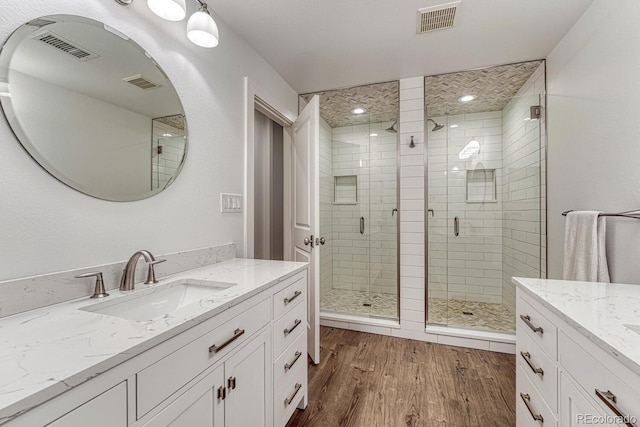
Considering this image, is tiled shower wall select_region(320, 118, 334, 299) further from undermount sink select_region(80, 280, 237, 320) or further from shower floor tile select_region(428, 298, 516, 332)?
undermount sink select_region(80, 280, 237, 320)

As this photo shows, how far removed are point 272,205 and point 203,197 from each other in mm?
1557

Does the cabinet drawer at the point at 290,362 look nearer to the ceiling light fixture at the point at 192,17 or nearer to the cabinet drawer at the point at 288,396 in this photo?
the cabinet drawer at the point at 288,396

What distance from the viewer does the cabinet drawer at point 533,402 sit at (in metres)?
0.99

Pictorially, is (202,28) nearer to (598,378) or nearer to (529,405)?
(598,378)

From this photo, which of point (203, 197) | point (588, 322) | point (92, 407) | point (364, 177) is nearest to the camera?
point (92, 407)

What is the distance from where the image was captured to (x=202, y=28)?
1303mm

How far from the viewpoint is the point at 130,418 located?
63 centimetres

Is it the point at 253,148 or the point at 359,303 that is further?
the point at 359,303

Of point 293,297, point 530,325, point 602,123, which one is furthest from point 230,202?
point 602,123

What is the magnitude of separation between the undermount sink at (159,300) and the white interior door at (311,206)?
0.98 m

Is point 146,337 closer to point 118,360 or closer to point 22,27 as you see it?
point 118,360

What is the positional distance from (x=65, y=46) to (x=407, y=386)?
8.27 ft

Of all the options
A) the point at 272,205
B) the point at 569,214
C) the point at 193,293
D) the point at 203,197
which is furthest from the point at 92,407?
the point at 272,205

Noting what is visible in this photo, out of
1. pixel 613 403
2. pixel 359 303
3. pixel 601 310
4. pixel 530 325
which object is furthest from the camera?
pixel 359 303
